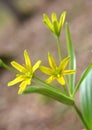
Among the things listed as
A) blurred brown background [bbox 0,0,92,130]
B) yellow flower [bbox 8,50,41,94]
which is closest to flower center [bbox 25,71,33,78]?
yellow flower [bbox 8,50,41,94]

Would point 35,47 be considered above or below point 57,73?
below

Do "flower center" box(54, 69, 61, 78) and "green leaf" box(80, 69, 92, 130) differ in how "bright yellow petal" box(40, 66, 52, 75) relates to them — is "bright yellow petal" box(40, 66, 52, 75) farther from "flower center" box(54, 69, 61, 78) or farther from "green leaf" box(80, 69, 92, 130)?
"green leaf" box(80, 69, 92, 130)

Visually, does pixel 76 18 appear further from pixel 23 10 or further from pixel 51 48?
pixel 23 10

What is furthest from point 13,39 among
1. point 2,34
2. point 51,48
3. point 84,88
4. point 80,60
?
point 84,88

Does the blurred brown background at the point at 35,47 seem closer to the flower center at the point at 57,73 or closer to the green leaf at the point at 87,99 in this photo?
the green leaf at the point at 87,99

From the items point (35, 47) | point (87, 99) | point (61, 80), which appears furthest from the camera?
point (35, 47)

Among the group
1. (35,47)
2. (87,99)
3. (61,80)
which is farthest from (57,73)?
(35,47)

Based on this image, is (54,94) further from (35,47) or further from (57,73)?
(35,47)
